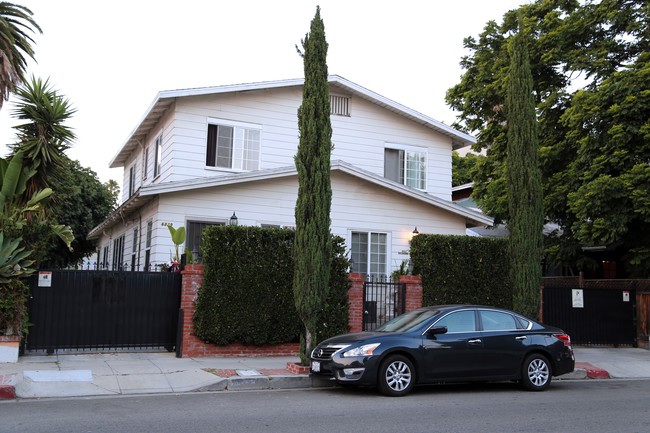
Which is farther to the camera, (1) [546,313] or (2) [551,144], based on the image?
(2) [551,144]

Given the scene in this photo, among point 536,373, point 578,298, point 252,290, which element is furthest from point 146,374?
point 578,298

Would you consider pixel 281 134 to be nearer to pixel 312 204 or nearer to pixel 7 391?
pixel 312 204

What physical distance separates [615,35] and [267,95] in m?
11.7

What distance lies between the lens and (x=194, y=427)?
7.56 m

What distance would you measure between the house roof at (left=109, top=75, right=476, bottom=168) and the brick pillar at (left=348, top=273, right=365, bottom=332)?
758 cm

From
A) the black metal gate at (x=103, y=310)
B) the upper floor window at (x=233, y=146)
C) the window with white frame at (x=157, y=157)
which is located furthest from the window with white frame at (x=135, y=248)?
the black metal gate at (x=103, y=310)

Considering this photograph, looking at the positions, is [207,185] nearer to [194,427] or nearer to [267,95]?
[267,95]

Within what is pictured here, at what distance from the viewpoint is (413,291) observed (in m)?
15.8

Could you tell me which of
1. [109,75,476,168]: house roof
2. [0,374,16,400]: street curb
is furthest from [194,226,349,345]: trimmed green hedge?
[109,75,476,168]: house roof

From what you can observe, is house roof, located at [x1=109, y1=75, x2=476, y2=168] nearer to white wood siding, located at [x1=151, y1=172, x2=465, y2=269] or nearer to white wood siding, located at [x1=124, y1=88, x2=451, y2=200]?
white wood siding, located at [x1=124, y1=88, x2=451, y2=200]

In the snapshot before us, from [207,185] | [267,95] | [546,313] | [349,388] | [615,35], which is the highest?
[615,35]

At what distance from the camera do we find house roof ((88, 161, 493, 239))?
56.2 feet

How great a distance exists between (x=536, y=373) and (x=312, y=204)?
204 inches

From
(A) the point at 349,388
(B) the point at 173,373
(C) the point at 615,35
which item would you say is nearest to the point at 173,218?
(B) the point at 173,373
